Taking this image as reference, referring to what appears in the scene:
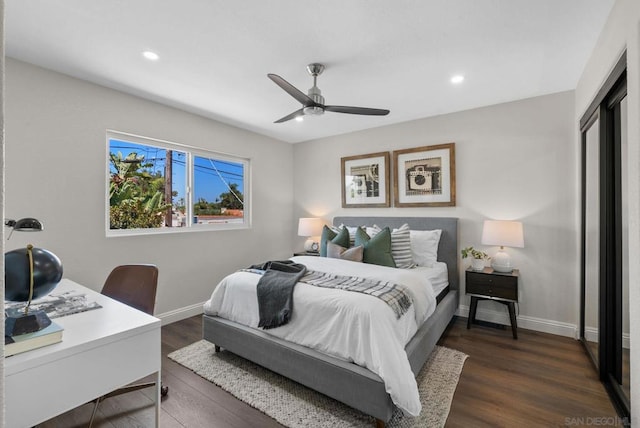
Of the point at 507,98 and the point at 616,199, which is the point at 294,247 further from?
the point at 616,199

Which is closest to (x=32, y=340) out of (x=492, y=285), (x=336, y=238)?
(x=336, y=238)

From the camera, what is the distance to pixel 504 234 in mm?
3018

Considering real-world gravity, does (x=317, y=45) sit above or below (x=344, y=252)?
above

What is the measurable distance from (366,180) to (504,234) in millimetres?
1917

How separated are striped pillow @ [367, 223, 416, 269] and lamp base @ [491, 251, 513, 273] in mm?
839

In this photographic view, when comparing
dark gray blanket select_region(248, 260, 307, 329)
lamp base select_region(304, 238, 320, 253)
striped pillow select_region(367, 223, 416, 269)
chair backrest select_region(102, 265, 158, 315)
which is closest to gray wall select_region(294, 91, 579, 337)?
striped pillow select_region(367, 223, 416, 269)

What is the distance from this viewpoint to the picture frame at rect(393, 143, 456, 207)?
3.69 m

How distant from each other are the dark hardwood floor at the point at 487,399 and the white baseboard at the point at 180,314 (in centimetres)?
70

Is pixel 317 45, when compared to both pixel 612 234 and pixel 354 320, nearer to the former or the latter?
pixel 354 320

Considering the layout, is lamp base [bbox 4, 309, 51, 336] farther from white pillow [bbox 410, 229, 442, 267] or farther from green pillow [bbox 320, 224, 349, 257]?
white pillow [bbox 410, 229, 442, 267]

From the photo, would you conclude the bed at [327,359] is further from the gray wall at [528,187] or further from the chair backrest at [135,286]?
the gray wall at [528,187]

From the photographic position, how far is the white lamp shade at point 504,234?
2.98 m

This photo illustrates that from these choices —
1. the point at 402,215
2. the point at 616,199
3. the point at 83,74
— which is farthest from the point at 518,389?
the point at 83,74

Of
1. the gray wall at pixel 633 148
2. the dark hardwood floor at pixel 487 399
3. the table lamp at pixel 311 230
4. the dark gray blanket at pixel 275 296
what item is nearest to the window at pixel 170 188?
the table lamp at pixel 311 230
